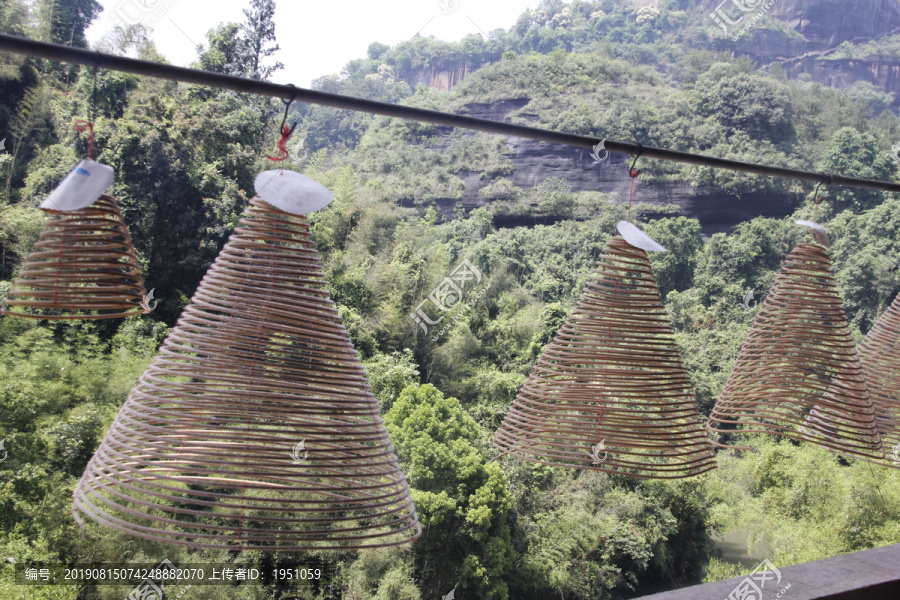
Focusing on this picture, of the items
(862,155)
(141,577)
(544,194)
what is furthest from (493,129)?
(862,155)

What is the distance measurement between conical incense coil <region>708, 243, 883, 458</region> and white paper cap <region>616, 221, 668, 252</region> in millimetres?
622

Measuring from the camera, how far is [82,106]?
14.2 metres

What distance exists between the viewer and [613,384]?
1372 mm

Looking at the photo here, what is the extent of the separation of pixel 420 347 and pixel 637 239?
50.4ft

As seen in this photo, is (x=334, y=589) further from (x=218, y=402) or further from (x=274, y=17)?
(x=274, y=17)

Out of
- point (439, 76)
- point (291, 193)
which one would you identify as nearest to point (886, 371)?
point (291, 193)

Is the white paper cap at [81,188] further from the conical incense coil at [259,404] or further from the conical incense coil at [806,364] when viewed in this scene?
the conical incense coil at [806,364]

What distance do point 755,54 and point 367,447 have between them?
68.8 m

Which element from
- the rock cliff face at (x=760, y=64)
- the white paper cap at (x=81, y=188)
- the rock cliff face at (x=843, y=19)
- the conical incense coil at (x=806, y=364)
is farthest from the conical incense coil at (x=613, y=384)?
the rock cliff face at (x=843, y=19)

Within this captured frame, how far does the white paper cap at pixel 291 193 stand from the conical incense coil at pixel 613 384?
710mm

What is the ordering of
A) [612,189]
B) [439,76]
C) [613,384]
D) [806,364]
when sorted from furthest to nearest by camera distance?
[439,76] < [612,189] < [806,364] < [613,384]

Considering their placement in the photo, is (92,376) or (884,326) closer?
(884,326)

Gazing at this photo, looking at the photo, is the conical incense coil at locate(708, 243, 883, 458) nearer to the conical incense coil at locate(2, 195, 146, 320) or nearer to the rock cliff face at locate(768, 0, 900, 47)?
the conical incense coil at locate(2, 195, 146, 320)

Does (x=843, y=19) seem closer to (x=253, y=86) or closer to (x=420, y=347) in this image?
(x=420, y=347)
